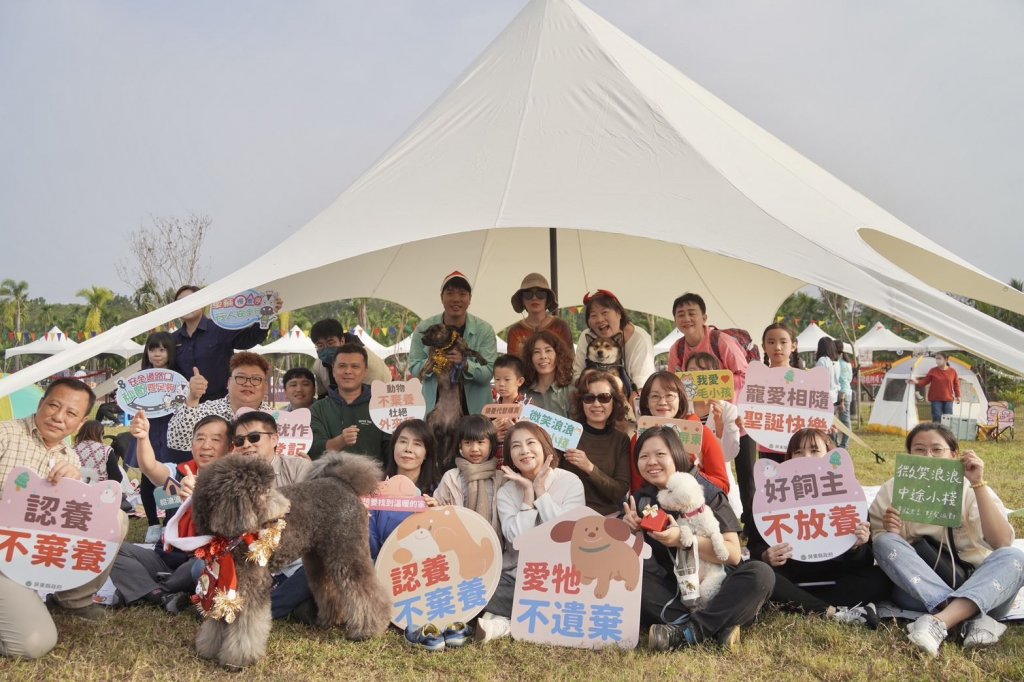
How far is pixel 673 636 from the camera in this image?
2914mm

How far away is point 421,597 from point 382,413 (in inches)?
46.2

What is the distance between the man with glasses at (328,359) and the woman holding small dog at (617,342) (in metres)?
1.37

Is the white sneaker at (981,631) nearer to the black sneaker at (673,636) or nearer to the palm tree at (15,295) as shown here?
the black sneaker at (673,636)

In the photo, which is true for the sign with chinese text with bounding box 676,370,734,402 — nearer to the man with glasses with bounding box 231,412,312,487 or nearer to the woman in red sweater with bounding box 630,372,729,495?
the woman in red sweater with bounding box 630,372,729,495

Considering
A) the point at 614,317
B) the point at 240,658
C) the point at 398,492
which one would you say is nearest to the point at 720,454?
the point at 614,317

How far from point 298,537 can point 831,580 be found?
2.30m

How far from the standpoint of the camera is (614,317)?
4375mm

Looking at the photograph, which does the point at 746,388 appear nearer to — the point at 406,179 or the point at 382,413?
the point at 382,413

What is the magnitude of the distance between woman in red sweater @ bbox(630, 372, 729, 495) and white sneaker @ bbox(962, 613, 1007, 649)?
1059 millimetres

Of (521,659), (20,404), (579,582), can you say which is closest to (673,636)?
(579,582)

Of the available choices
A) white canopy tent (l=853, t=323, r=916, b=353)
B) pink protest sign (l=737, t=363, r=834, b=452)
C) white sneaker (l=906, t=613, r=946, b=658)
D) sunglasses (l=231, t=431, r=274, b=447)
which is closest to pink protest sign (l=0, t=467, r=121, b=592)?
sunglasses (l=231, t=431, r=274, b=447)

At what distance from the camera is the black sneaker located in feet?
9.50

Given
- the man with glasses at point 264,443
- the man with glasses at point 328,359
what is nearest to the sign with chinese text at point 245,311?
the man with glasses at point 328,359

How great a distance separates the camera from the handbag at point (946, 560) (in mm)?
3068
